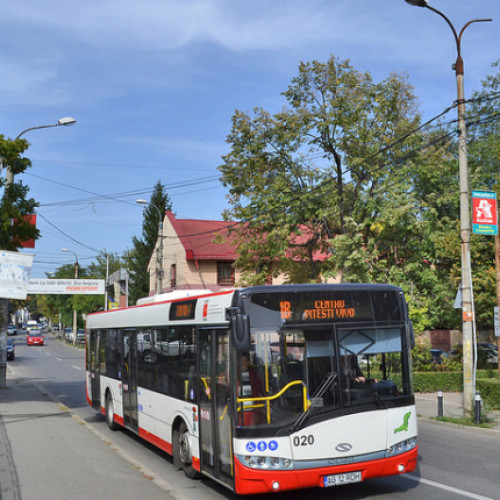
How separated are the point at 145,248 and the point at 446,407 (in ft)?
160

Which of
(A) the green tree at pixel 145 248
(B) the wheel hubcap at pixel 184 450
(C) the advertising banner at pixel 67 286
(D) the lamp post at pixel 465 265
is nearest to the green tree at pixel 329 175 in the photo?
(D) the lamp post at pixel 465 265

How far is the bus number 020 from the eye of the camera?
7.23 meters

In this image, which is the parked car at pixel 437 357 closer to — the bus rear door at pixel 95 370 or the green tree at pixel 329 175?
the green tree at pixel 329 175

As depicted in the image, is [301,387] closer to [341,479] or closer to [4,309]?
[341,479]

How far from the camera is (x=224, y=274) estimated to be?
45781 mm

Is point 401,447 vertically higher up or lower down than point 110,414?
higher up

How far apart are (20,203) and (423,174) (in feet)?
53.5

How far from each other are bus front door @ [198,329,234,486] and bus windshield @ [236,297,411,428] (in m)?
0.44

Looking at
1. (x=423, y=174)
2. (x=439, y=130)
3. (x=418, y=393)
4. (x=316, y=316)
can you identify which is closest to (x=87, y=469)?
(x=316, y=316)

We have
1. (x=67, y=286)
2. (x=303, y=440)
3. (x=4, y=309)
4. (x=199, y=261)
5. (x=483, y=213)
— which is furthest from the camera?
(x=67, y=286)

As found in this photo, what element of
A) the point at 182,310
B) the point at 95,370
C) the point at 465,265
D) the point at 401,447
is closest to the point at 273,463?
the point at 401,447

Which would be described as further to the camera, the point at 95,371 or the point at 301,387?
the point at 95,371

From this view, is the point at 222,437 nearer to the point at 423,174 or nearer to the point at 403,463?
the point at 403,463

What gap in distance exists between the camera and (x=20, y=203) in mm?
18562
